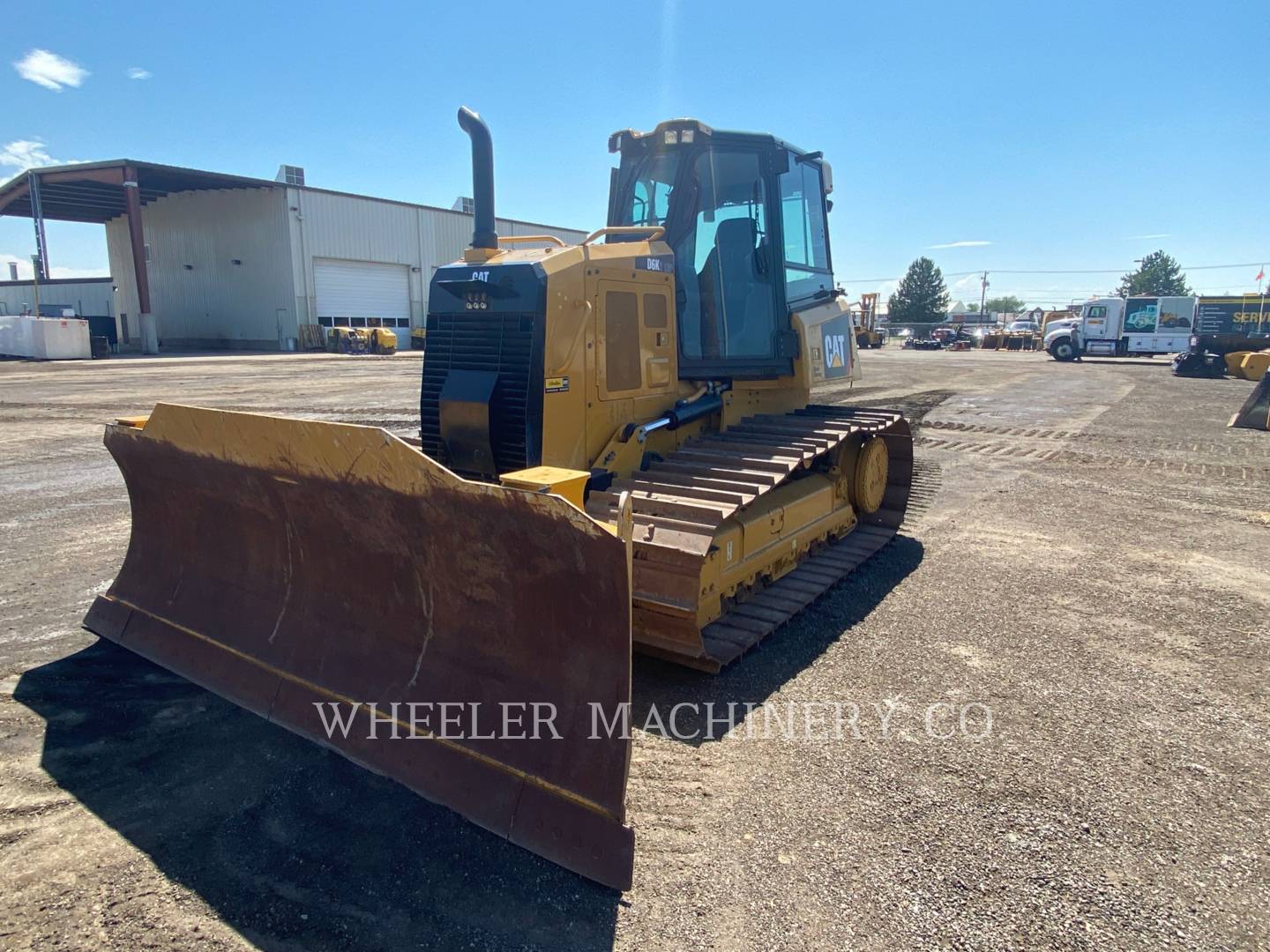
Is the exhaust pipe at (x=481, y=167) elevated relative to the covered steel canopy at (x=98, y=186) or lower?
lower

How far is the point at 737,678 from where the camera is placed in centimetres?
413

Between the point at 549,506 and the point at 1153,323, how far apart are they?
4001 centimetres

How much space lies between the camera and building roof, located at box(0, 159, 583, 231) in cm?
3666

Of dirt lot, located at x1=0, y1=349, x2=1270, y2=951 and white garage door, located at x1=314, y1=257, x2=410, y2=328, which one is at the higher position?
white garage door, located at x1=314, y1=257, x2=410, y2=328

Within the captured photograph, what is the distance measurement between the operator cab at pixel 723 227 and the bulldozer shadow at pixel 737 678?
1.83 m

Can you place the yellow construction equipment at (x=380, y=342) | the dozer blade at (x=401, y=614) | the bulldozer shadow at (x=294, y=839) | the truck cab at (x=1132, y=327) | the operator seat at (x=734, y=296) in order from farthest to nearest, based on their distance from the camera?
the yellow construction equipment at (x=380, y=342), the truck cab at (x=1132, y=327), the operator seat at (x=734, y=296), the dozer blade at (x=401, y=614), the bulldozer shadow at (x=294, y=839)

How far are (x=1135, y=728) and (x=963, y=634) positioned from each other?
1.17m

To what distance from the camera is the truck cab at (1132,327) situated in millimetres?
34219

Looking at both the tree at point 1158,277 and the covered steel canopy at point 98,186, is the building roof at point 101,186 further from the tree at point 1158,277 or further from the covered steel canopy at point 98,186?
the tree at point 1158,277

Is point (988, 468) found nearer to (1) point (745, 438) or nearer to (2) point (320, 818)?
(1) point (745, 438)

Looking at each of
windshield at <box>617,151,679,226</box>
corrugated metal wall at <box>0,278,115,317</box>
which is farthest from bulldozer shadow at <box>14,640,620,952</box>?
corrugated metal wall at <box>0,278,115,317</box>

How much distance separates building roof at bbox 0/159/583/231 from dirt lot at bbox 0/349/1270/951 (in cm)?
3874

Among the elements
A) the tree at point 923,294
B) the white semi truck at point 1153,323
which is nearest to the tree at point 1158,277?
the tree at point 923,294

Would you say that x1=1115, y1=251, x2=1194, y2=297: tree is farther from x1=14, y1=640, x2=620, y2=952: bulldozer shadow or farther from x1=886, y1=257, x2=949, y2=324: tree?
x1=14, y1=640, x2=620, y2=952: bulldozer shadow
